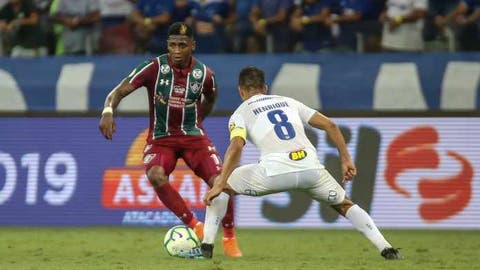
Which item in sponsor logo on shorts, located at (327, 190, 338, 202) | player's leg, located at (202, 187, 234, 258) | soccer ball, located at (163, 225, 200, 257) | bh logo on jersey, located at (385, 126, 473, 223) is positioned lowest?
bh logo on jersey, located at (385, 126, 473, 223)

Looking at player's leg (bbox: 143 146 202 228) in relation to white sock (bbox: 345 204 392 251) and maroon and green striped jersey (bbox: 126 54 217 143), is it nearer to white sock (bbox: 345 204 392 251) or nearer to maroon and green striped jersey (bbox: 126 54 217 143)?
maroon and green striped jersey (bbox: 126 54 217 143)

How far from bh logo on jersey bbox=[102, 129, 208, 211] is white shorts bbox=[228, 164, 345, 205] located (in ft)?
16.5

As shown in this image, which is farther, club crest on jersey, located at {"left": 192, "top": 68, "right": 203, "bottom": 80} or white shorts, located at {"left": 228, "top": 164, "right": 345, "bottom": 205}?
club crest on jersey, located at {"left": 192, "top": 68, "right": 203, "bottom": 80}

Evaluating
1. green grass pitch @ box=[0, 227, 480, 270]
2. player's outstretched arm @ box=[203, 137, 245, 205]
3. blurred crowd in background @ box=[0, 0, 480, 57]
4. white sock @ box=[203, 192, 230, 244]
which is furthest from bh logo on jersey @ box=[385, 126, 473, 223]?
player's outstretched arm @ box=[203, 137, 245, 205]

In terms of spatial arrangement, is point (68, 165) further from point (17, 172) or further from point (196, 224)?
point (196, 224)

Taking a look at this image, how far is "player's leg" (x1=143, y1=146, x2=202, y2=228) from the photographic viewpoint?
12.1 metres

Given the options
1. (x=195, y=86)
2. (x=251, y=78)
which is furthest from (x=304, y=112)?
(x=195, y=86)

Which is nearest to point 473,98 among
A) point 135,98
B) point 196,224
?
point 135,98

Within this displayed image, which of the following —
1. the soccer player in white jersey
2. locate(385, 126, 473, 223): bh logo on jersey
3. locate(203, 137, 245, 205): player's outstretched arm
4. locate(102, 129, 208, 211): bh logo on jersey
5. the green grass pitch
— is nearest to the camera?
locate(203, 137, 245, 205): player's outstretched arm

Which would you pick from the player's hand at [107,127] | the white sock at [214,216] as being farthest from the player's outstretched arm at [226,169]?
the player's hand at [107,127]

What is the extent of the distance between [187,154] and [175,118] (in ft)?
1.24

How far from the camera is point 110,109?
1143cm

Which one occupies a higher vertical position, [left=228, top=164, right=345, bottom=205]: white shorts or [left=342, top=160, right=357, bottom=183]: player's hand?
[left=342, top=160, right=357, bottom=183]: player's hand

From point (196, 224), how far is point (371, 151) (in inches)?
182
